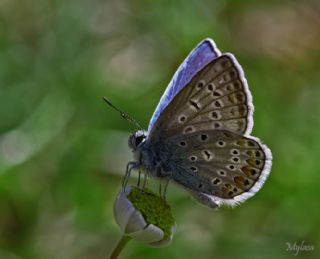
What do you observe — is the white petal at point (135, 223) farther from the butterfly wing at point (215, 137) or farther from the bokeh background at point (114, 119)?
the bokeh background at point (114, 119)

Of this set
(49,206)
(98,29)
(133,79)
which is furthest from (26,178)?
(98,29)

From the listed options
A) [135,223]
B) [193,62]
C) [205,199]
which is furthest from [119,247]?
[193,62]

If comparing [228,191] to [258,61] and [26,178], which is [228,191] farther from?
[258,61]

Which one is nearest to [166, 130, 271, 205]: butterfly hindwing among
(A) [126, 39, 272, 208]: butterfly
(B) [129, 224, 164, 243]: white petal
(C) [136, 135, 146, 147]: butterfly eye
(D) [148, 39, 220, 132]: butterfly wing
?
(A) [126, 39, 272, 208]: butterfly

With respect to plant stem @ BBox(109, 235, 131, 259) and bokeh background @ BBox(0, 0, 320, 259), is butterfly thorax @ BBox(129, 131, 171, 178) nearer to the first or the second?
plant stem @ BBox(109, 235, 131, 259)

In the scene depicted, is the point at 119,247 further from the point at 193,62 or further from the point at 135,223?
the point at 193,62
